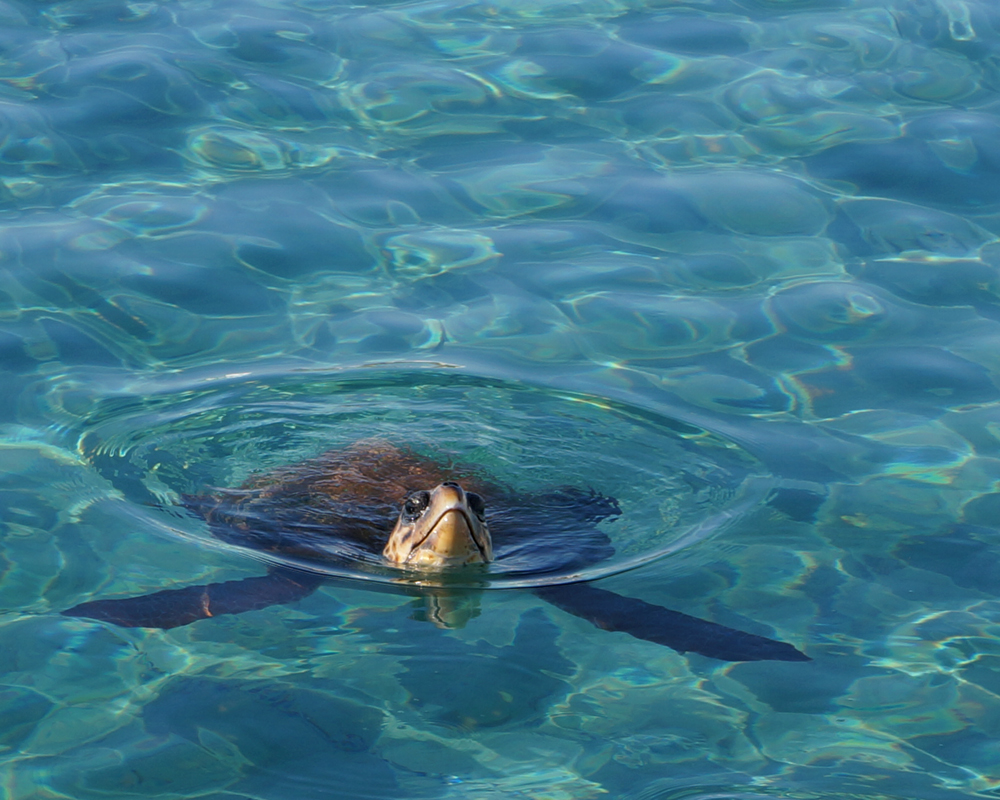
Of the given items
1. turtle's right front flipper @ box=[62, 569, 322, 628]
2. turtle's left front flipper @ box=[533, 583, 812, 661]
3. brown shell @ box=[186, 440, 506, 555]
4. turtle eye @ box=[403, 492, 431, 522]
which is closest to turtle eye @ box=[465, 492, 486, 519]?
turtle eye @ box=[403, 492, 431, 522]

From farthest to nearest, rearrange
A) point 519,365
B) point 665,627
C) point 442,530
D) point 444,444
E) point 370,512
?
point 519,365
point 444,444
point 370,512
point 442,530
point 665,627

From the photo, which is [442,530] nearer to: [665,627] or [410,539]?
[410,539]

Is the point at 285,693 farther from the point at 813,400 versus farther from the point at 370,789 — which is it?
the point at 813,400

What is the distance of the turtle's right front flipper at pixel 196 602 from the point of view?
525 cm

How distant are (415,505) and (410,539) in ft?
0.52

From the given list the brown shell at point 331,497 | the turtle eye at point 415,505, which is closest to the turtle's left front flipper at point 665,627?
the turtle eye at point 415,505

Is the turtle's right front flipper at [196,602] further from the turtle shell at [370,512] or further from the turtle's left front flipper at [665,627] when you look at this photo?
the turtle's left front flipper at [665,627]

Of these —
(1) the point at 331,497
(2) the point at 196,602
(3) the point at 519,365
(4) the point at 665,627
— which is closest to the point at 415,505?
(1) the point at 331,497

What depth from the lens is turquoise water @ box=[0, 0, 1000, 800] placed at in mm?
Answer: 4703

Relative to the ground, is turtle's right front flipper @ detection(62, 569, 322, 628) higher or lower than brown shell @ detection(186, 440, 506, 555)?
higher

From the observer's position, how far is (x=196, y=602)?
5402 millimetres

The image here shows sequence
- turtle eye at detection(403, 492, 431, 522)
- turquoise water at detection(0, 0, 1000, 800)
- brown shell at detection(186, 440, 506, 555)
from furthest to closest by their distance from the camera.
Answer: brown shell at detection(186, 440, 506, 555) → turtle eye at detection(403, 492, 431, 522) → turquoise water at detection(0, 0, 1000, 800)

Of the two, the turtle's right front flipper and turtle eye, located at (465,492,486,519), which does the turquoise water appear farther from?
turtle eye, located at (465,492,486,519)

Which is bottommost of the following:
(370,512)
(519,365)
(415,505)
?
(370,512)
